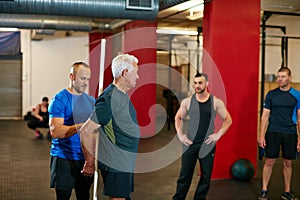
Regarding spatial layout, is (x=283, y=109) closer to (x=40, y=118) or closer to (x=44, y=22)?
(x=44, y=22)

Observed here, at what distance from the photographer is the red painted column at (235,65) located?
423 cm

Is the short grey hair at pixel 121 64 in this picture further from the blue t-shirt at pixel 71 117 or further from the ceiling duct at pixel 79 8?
the ceiling duct at pixel 79 8

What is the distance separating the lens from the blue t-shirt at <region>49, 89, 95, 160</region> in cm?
218

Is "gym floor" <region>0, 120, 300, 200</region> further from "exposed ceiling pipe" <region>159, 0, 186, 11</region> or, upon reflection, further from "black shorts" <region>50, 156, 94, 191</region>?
"exposed ceiling pipe" <region>159, 0, 186, 11</region>

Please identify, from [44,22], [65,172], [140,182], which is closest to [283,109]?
[140,182]

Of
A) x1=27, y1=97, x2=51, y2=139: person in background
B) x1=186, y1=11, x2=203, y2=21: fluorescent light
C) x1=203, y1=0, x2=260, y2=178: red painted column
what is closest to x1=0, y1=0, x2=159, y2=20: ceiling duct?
x1=203, y1=0, x2=260, y2=178: red painted column

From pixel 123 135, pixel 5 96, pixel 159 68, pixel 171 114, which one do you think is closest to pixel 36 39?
pixel 5 96

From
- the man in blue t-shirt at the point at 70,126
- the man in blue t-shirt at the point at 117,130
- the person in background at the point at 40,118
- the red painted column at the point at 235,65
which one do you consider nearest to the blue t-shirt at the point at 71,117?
the man in blue t-shirt at the point at 70,126

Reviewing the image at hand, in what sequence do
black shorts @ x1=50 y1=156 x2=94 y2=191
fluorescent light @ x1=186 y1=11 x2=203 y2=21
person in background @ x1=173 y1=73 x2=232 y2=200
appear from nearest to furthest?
black shorts @ x1=50 y1=156 x2=94 y2=191 < person in background @ x1=173 y1=73 x2=232 y2=200 < fluorescent light @ x1=186 y1=11 x2=203 y2=21

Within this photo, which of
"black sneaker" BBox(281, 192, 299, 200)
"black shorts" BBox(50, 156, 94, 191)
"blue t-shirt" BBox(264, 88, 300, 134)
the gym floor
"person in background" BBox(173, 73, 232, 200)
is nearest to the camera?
"black shorts" BBox(50, 156, 94, 191)

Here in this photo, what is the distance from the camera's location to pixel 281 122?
11.1ft

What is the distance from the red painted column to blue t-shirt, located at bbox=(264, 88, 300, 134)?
2.90 feet

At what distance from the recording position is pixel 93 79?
9.21 meters

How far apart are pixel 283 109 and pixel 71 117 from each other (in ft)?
6.46
